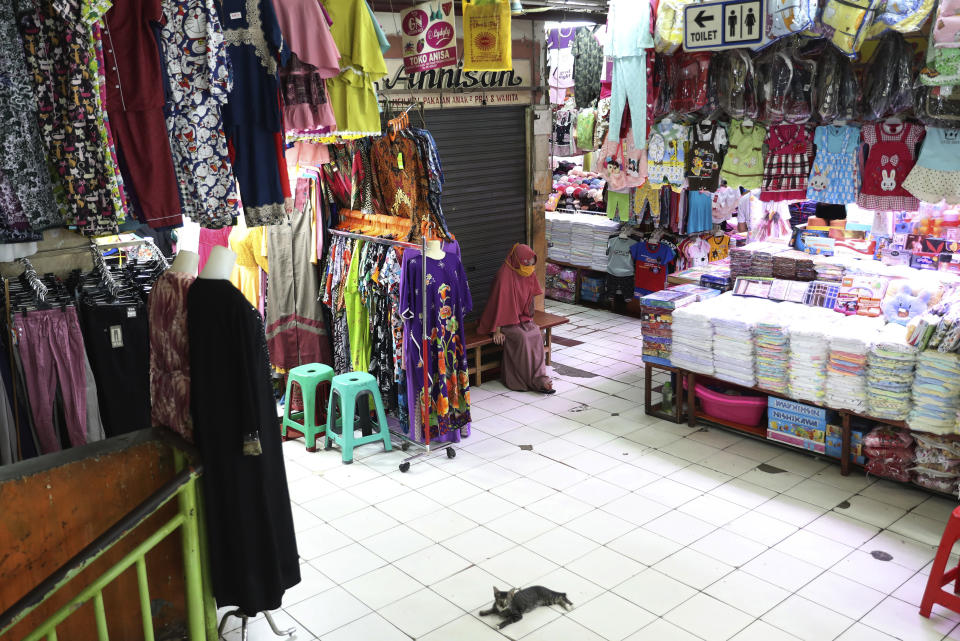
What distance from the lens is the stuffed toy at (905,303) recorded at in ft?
20.0

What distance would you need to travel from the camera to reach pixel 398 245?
257 inches

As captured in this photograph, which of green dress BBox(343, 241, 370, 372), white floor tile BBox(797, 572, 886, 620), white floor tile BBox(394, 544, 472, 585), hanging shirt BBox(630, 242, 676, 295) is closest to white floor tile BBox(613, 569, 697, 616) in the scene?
white floor tile BBox(797, 572, 886, 620)

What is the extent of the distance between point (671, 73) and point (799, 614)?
4482 mm

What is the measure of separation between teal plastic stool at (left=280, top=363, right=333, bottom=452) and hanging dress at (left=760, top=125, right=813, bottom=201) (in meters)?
4.00

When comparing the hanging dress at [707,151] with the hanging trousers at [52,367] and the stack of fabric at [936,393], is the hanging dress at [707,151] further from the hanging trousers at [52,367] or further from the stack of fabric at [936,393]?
the hanging trousers at [52,367]

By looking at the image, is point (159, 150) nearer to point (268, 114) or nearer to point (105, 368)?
point (268, 114)

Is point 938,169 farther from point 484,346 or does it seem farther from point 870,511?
point 484,346

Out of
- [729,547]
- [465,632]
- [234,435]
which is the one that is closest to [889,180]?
[729,547]

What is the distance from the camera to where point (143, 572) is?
314 centimetres

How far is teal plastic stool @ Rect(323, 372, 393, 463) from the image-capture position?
6473 mm

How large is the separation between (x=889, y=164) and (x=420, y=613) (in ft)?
15.6

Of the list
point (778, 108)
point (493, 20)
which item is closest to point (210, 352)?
point (493, 20)

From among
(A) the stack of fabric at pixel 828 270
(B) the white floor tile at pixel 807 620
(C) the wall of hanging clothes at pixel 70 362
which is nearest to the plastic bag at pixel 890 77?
(A) the stack of fabric at pixel 828 270

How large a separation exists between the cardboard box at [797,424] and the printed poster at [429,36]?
3704mm
